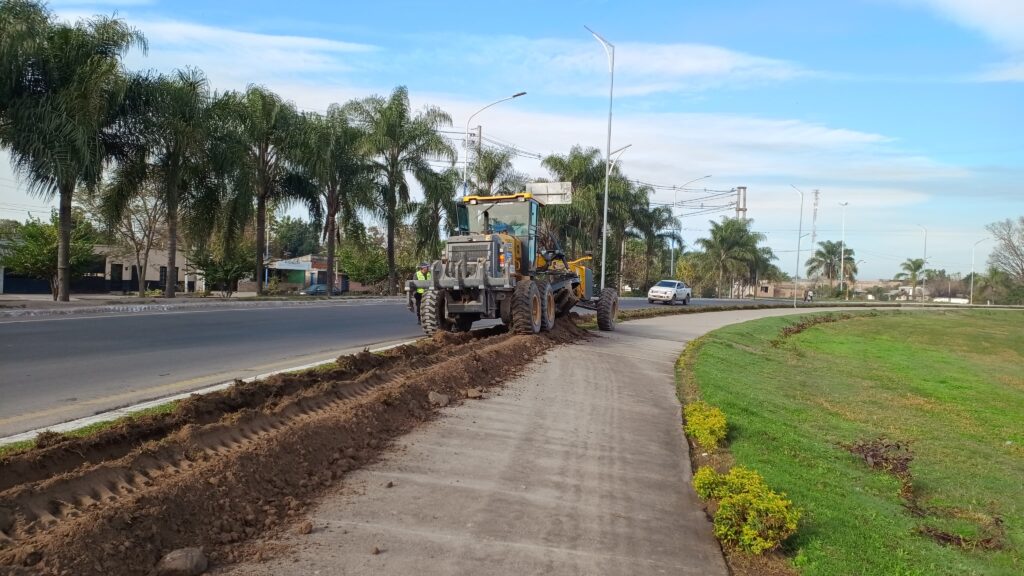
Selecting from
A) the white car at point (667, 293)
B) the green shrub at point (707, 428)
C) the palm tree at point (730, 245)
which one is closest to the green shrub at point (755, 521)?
the green shrub at point (707, 428)

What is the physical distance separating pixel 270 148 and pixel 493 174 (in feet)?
51.5

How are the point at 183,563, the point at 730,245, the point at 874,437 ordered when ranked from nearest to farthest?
the point at 183,563, the point at 874,437, the point at 730,245

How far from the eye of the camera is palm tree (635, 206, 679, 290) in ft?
201

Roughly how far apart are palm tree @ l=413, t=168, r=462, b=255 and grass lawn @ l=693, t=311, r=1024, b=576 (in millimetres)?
20147

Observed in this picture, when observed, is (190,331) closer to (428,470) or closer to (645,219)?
(428,470)

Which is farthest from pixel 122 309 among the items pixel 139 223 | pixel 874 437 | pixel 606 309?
pixel 139 223

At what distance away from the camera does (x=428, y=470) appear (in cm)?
579

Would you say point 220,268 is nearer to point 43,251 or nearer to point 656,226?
point 43,251

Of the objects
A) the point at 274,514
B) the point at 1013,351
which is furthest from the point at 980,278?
the point at 274,514

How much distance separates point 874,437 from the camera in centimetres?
1123

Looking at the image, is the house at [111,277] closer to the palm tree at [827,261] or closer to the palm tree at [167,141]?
the palm tree at [167,141]

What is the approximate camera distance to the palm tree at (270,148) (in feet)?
112

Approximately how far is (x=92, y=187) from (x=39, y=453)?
2124 cm

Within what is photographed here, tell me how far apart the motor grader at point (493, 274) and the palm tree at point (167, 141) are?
46.3ft
